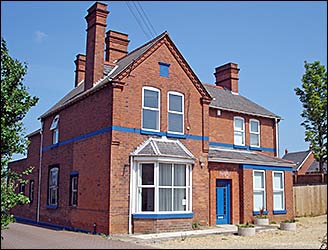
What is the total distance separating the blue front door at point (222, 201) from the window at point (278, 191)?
135 inches

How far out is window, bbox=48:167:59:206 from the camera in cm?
2457

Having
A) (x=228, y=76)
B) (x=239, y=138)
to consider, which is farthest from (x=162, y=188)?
(x=228, y=76)

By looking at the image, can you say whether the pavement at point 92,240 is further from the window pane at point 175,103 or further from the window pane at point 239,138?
the window pane at point 239,138

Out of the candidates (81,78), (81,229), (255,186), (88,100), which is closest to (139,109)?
(88,100)

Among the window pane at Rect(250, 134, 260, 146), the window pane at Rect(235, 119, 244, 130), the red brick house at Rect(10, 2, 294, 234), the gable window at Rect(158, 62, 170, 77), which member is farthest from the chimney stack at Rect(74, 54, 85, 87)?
the window pane at Rect(250, 134, 260, 146)

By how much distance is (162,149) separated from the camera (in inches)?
774

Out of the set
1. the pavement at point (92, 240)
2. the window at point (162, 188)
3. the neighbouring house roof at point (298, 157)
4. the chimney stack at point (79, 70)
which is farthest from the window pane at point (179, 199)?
the neighbouring house roof at point (298, 157)

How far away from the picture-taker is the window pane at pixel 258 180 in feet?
78.7

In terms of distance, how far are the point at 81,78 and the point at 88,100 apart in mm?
8315

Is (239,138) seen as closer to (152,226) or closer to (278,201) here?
(278,201)

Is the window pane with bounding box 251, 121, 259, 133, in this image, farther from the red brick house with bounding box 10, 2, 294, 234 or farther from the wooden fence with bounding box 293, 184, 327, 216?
the wooden fence with bounding box 293, 184, 327, 216

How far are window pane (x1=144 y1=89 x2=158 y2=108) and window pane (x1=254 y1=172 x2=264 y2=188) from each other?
7556mm

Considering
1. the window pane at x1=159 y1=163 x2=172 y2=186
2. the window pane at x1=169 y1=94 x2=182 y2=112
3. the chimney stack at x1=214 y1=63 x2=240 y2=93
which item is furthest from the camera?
the chimney stack at x1=214 y1=63 x2=240 y2=93

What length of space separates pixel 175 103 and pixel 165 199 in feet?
16.0
